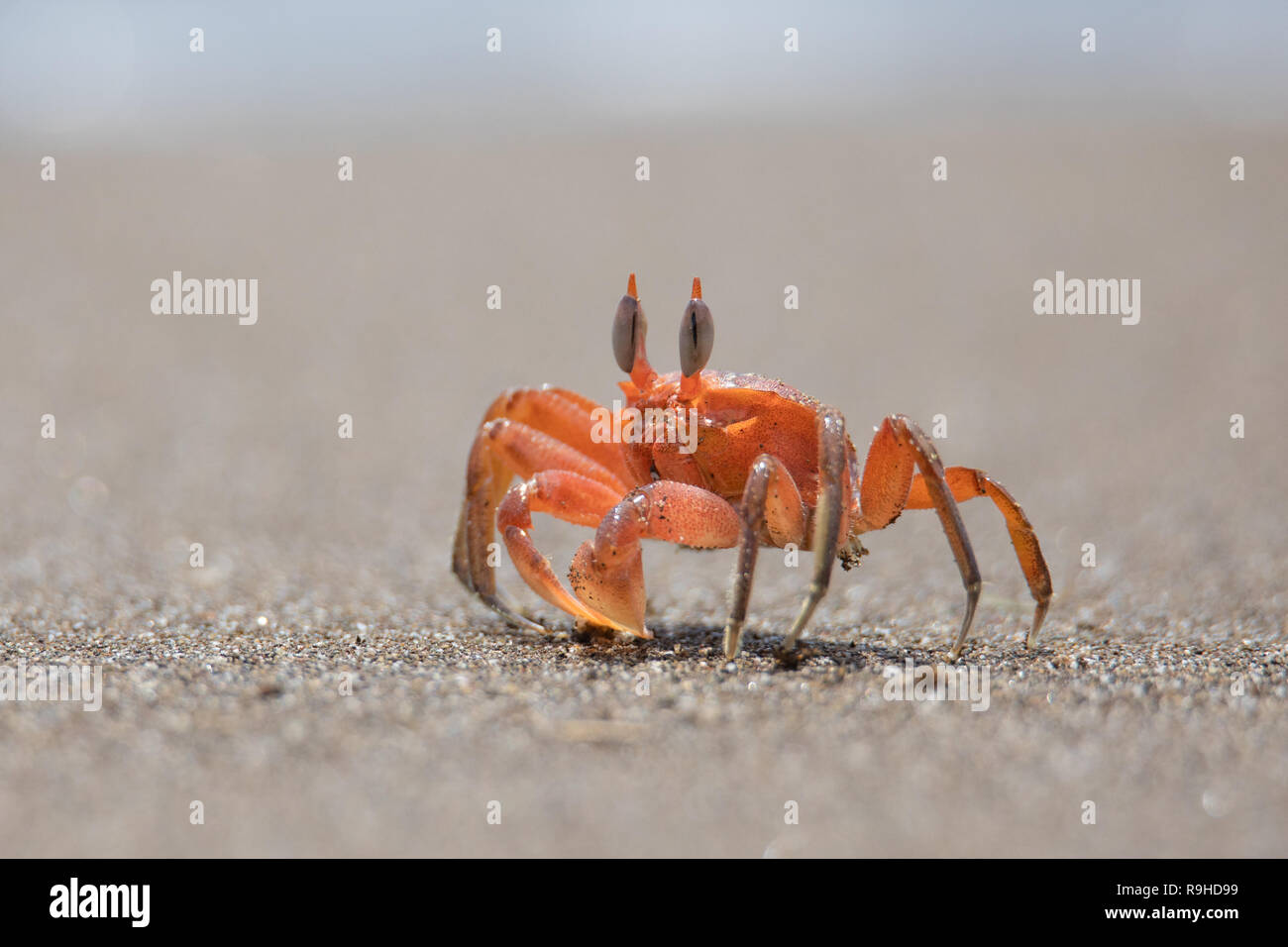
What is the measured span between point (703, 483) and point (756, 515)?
586 mm

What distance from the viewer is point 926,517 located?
8375 mm

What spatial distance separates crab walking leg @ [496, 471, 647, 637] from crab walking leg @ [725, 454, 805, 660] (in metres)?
0.58

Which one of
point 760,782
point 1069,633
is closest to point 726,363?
point 1069,633

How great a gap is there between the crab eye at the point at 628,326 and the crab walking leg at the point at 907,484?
0.99 meters

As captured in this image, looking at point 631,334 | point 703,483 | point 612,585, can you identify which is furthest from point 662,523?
point 631,334

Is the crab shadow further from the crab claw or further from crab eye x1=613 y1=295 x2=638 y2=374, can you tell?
crab eye x1=613 y1=295 x2=638 y2=374

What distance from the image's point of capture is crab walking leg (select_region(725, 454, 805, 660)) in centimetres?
389

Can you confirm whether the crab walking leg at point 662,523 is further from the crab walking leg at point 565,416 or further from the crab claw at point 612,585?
the crab walking leg at point 565,416

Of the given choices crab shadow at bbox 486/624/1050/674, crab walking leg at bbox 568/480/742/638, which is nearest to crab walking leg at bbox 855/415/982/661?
crab shadow at bbox 486/624/1050/674

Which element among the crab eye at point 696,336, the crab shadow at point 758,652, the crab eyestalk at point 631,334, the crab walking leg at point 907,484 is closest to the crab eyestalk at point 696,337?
the crab eye at point 696,336

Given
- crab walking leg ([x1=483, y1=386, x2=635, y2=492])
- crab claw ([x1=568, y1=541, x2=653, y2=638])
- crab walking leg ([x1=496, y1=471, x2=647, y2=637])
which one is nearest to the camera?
crab claw ([x1=568, y1=541, x2=653, y2=638])

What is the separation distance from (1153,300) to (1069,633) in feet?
28.7
